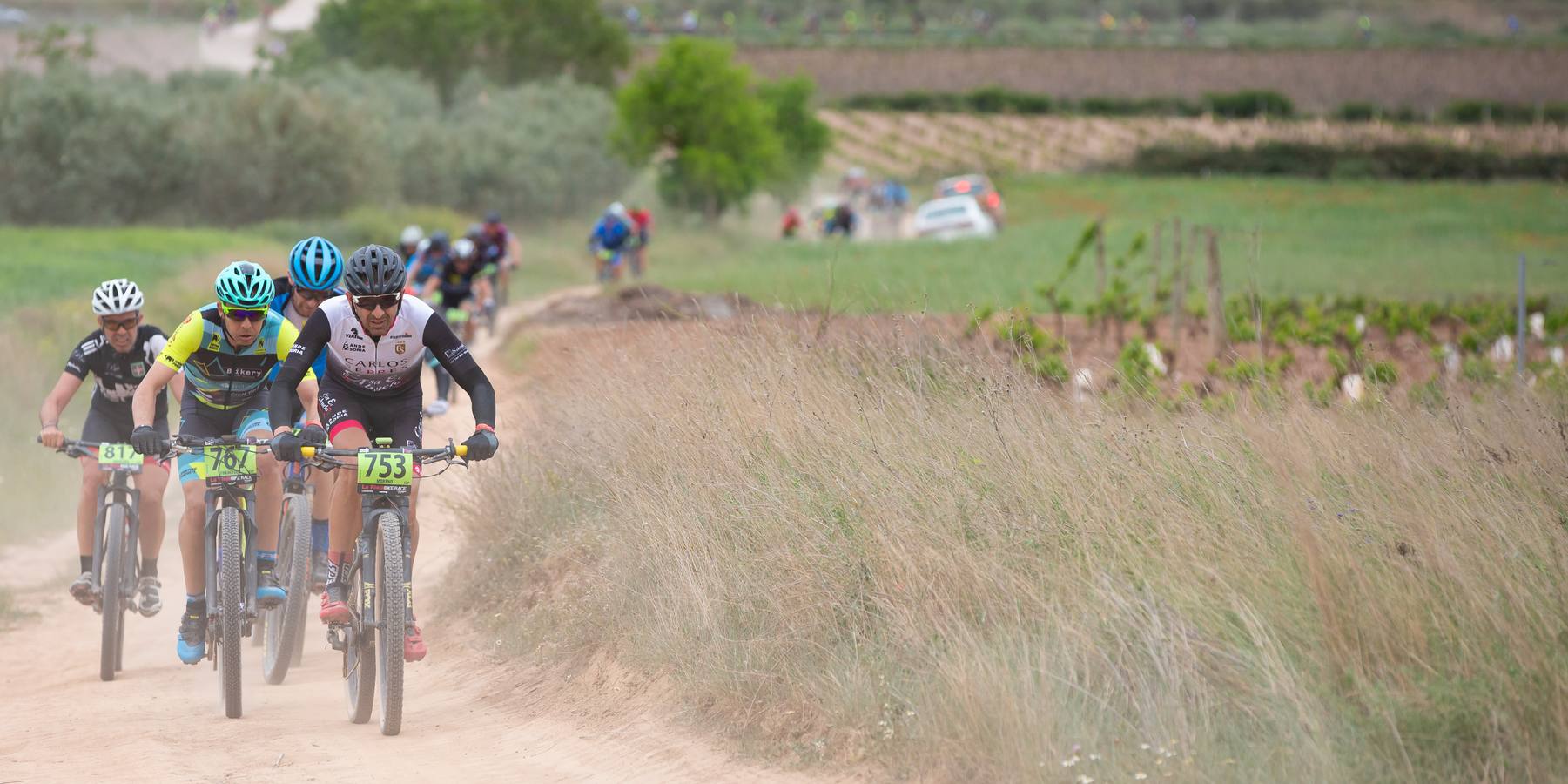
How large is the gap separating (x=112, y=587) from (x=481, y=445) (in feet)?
10.7

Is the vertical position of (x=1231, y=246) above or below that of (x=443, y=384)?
below

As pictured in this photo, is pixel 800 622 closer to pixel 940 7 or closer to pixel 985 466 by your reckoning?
pixel 985 466

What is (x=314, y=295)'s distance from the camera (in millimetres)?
9453

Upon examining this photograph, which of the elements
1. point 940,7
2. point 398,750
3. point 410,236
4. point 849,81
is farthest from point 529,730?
point 940,7

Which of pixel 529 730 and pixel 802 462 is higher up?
pixel 802 462

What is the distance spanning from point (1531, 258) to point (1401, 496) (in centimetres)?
4045

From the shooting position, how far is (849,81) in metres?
116

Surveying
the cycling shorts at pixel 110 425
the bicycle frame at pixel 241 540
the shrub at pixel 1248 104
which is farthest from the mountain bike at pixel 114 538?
the shrub at pixel 1248 104

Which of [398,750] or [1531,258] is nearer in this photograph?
[398,750]

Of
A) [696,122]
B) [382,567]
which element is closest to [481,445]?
[382,567]

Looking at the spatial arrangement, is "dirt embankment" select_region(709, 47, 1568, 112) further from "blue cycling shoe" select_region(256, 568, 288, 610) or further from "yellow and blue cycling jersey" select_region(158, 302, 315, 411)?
"blue cycling shoe" select_region(256, 568, 288, 610)

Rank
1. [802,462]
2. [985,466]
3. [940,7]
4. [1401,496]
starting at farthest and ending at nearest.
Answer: [940,7]
[802,462]
[985,466]
[1401,496]

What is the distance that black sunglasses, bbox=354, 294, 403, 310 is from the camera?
26.6 feet

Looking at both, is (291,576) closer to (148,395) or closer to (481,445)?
(148,395)
